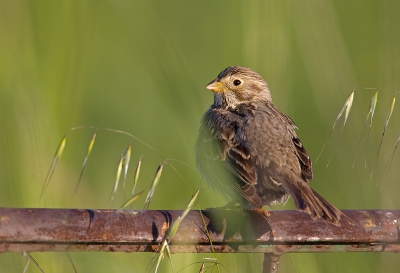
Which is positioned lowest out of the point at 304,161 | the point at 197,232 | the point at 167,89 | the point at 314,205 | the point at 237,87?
the point at 304,161

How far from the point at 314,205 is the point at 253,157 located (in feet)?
2.71

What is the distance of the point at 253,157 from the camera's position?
3631mm

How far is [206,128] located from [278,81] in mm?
498

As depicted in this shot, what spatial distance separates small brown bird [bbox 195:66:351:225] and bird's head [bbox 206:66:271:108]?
8.7 inches

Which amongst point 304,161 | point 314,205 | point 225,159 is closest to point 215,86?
point 225,159

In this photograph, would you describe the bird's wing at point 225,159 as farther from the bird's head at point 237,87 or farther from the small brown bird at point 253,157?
the bird's head at point 237,87

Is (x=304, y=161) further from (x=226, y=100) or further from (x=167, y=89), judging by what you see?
(x=226, y=100)

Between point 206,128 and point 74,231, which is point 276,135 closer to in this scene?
point 206,128

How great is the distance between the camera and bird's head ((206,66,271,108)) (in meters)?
4.44

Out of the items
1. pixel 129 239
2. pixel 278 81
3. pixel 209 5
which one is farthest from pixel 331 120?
pixel 129 239

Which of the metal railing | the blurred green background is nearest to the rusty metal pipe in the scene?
the metal railing

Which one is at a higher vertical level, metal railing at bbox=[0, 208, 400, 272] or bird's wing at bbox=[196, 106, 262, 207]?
metal railing at bbox=[0, 208, 400, 272]

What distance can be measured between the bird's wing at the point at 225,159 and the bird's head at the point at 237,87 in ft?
0.94

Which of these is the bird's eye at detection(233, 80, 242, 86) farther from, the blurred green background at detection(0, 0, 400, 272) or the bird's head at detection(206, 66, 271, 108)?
the blurred green background at detection(0, 0, 400, 272)
